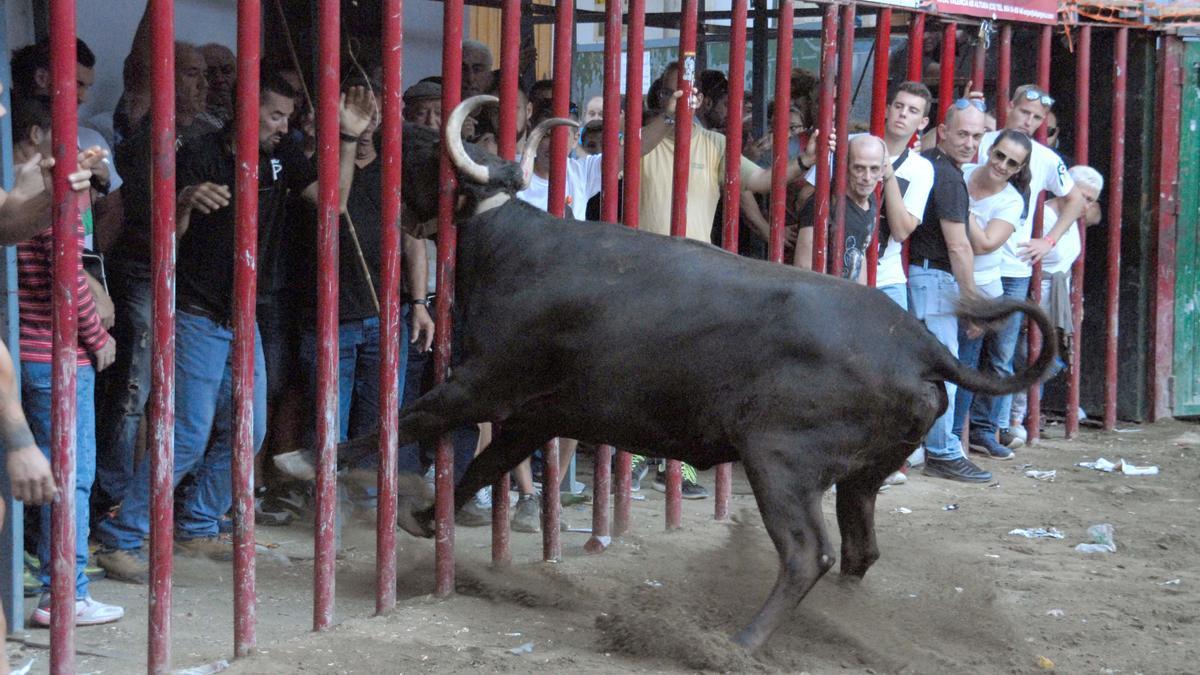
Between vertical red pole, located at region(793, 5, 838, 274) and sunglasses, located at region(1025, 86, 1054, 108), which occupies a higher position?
sunglasses, located at region(1025, 86, 1054, 108)

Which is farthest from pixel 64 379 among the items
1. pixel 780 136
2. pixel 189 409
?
pixel 780 136

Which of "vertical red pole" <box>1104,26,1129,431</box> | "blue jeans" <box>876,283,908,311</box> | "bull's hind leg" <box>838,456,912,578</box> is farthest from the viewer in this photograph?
"vertical red pole" <box>1104,26,1129,431</box>

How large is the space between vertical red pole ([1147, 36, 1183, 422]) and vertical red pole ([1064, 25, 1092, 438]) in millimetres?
544

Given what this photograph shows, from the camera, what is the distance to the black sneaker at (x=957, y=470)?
873cm

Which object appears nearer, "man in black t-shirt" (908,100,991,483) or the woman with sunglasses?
"man in black t-shirt" (908,100,991,483)

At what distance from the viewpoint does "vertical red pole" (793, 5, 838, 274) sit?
7578 millimetres

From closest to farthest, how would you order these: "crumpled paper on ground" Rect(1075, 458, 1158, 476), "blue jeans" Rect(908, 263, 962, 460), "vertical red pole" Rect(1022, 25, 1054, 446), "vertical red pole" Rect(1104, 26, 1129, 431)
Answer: "blue jeans" Rect(908, 263, 962, 460) < "crumpled paper on ground" Rect(1075, 458, 1158, 476) < "vertical red pole" Rect(1022, 25, 1054, 446) < "vertical red pole" Rect(1104, 26, 1129, 431)

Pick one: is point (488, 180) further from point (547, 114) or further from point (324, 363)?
point (547, 114)

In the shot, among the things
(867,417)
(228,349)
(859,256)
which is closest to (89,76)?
(228,349)

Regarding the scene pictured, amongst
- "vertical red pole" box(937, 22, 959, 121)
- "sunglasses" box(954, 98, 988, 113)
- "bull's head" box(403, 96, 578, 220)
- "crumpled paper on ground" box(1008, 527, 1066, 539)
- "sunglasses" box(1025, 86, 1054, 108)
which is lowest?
"crumpled paper on ground" box(1008, 527, 1066, 539)

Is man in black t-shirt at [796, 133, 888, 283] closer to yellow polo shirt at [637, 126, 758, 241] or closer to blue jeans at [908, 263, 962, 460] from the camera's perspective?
yellow polo shirt at [637, 126, 758, 241]

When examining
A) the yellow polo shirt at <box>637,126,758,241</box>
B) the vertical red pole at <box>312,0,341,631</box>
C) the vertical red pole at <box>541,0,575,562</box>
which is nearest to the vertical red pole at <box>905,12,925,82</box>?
the yellow polo shirt at <box>637,126,758,241</box>

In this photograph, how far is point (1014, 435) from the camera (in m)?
9.80

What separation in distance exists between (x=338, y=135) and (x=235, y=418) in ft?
3.46
